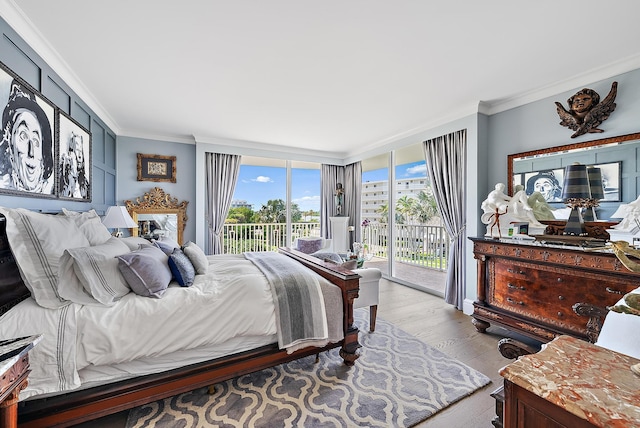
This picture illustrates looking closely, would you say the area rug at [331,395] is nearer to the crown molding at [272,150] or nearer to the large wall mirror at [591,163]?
the large wall mirror at [591,163]

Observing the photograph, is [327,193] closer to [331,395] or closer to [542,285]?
[542,285]

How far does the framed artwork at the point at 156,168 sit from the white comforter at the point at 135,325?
315cm

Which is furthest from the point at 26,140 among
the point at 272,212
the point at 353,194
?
the point at 353,194

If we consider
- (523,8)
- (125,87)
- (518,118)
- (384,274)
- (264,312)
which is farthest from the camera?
(384,274)

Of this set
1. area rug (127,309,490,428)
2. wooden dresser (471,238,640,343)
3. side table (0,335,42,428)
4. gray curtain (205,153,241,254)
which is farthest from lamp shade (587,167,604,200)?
gray curtain (205,153,241,254)

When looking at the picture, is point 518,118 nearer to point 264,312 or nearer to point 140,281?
point 264,312

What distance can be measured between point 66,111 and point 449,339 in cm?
436

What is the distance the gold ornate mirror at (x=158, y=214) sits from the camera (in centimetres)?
425

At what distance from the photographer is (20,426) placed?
4.36 feet

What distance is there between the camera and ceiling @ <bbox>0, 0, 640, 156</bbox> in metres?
1.67

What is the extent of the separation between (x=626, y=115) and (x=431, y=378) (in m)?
2.79

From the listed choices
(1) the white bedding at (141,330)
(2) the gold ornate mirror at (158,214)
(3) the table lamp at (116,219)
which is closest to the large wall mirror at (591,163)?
(1) the white bedding at (141,330)

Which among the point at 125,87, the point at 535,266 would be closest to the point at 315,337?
the point at 535,266

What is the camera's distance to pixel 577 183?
2.29m
